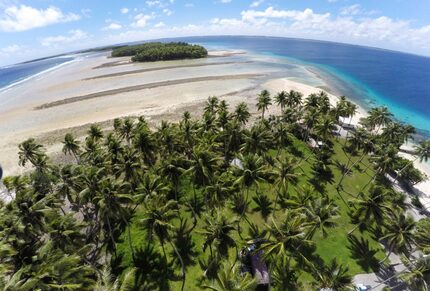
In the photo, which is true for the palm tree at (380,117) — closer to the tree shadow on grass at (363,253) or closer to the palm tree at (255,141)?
the tree shadow on grass at (363,253)

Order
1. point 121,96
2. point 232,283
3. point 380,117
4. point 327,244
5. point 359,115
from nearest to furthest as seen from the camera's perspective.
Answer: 1. point 232,283
2. point 327,244
3. point 380,117
4. point 359,115
5. point 121,96

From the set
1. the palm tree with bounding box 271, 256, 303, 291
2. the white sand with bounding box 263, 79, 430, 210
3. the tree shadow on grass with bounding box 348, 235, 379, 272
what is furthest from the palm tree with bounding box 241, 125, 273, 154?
the white sand with bounding box 263, 79, 430, 210

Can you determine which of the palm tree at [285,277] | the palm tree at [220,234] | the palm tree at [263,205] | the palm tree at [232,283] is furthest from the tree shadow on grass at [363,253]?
the palm tree at [232,283]

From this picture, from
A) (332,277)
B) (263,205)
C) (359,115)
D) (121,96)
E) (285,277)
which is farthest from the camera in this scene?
(121,96)

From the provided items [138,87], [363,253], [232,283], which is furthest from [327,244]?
[138,87]

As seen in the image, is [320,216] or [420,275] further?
[320,216]

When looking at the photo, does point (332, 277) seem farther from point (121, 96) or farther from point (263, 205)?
point (121, 96)

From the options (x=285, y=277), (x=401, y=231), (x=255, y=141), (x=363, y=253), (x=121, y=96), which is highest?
(x=255, y=141)
